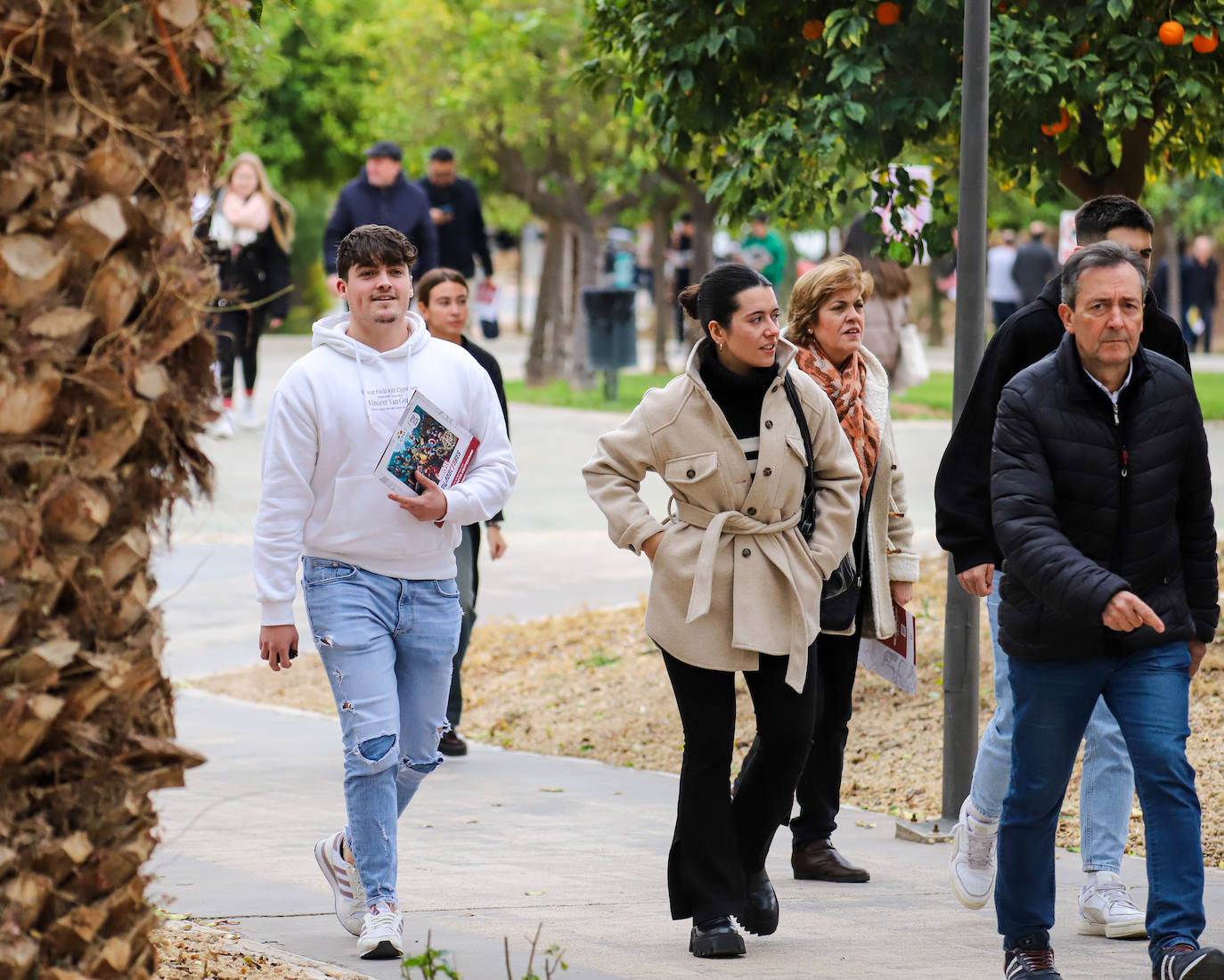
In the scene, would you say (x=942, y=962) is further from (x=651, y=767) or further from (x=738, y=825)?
(x=651, y=767)

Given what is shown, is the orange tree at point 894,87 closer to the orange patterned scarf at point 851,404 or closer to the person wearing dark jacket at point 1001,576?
the orange patterned scarf at point 851,404

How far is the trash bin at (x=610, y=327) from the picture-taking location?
21.6 meters

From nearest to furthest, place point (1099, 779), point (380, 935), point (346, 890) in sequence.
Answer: point (380, 935) → point (346, 890) → point (1099, 779)

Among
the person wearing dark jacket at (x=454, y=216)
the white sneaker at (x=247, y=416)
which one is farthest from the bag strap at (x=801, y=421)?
the white sneaker at (x=247, y=416)

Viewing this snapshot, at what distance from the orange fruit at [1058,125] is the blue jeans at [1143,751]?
11.5 feet

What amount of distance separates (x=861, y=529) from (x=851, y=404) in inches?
15.5

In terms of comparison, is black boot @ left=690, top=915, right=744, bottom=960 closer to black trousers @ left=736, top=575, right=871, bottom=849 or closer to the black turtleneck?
black trousers @ left=736, top=575, right=871, bottom=849

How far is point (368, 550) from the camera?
493 cm

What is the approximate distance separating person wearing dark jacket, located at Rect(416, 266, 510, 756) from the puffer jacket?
2.26 metres

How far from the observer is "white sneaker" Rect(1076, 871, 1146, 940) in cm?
512

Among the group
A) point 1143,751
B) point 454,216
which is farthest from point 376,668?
point 454,216

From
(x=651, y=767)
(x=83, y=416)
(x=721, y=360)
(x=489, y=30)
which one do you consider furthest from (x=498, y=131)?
(x=83, y=416)

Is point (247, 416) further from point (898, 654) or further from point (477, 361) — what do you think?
point (898, 654)

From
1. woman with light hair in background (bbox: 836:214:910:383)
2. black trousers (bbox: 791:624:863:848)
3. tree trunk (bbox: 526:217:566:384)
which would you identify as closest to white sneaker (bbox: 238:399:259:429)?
tree trunk (bbox: 526:217:566:384)
